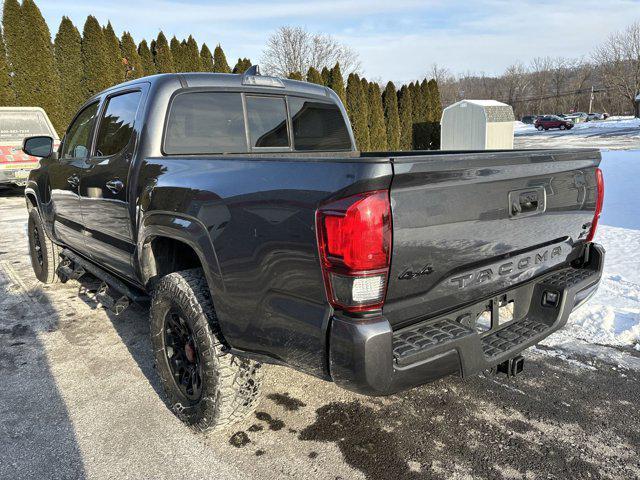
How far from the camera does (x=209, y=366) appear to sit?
8.02 ft

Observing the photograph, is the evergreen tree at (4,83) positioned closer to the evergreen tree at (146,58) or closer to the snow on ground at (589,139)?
the evergreen tree at (146,58)

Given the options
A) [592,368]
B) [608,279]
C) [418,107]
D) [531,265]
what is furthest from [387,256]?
[418,107]

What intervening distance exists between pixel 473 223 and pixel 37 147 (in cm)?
460

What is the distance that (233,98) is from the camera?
3344 millimetres

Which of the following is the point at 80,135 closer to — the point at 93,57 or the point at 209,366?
the point at 209,366

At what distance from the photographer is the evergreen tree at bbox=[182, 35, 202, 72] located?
1991cm

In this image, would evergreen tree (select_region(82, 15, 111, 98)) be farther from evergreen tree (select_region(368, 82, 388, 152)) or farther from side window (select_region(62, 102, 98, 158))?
side window (select_region(62, 102, 98, 158))

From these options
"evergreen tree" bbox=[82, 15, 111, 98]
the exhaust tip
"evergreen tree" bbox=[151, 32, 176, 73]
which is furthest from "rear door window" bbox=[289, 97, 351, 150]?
"evergreen tree" bbox=[151, 32, 176, 73]

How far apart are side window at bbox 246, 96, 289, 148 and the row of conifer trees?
1645cm

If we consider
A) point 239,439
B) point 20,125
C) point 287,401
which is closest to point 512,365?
point 287,401

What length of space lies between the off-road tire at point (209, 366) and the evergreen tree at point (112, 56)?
58.6ft

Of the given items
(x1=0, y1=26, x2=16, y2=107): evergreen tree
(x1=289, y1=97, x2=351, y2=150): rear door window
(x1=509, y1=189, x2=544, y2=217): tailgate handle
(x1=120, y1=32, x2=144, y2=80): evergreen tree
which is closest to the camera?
(x1=509, y1=189, x2=544, y2=217): tailgate handle

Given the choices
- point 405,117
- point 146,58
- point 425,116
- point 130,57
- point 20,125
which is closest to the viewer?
point 20,125

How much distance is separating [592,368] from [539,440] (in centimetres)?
104
